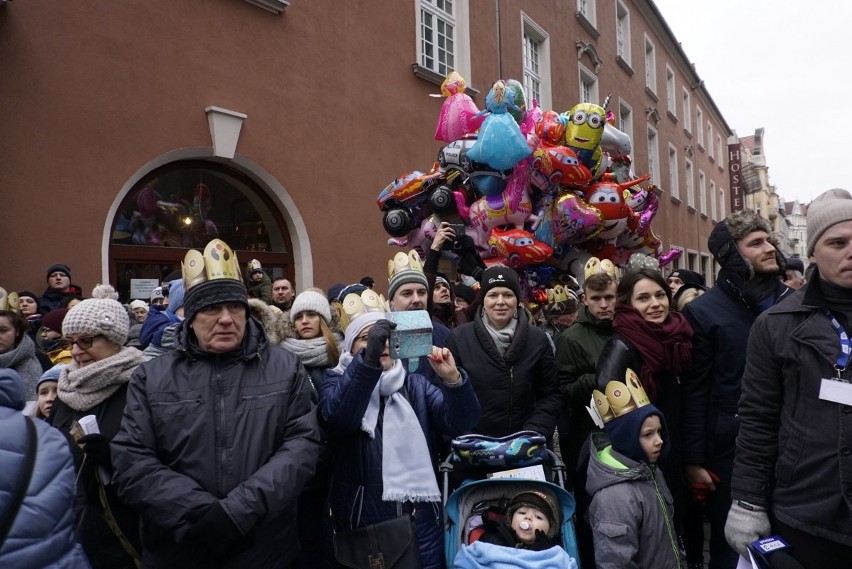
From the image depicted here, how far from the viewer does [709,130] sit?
30.9m

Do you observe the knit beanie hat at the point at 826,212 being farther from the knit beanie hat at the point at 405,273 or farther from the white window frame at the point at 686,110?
the white window frame at the point at 686,110

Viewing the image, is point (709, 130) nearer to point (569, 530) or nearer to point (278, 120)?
point (278, 120)

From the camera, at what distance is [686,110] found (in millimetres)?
26547

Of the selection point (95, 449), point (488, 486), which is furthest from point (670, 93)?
point (95, 449)

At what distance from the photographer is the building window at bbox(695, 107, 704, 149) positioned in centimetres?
2827

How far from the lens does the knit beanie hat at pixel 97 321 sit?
2.42 meters

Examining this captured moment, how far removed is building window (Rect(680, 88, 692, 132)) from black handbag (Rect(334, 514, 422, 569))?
2705 centimetres

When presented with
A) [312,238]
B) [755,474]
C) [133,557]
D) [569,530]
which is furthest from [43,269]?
[755,474]

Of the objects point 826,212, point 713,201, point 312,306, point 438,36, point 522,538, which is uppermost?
point 713,201

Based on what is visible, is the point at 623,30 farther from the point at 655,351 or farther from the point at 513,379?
the point at 513,379

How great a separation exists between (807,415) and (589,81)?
53.0 feet

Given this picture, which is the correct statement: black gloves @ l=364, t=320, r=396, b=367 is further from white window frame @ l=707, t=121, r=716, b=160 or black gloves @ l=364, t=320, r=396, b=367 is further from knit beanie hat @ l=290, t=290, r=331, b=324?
white window frame @ l=707, t=121, r=716, b=160

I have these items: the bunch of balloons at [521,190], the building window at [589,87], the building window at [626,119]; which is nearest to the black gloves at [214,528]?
the bunch of balloons at [521,190]

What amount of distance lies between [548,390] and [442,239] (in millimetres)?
1692
